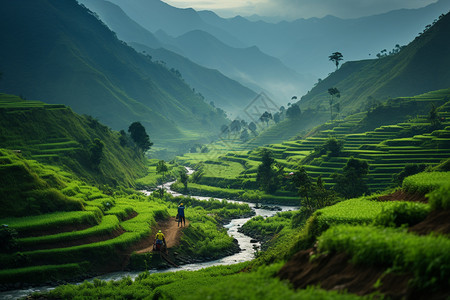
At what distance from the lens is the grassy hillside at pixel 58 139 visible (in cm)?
8375

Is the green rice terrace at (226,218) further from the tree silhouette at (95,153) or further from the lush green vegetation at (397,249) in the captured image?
the tree silhouette at (95,153)

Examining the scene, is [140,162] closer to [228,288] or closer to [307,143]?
[307,143]

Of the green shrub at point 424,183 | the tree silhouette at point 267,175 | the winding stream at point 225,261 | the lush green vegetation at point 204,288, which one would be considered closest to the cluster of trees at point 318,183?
the tree silhouette at point 267,175

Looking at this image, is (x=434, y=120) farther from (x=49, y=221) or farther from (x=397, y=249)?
(x=397, y=249)

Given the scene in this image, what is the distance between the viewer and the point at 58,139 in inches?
3696

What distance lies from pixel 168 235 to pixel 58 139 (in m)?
51.9

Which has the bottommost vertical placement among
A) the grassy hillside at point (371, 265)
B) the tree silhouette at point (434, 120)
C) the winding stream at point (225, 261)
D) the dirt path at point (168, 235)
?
the winding stream at point (225, 261)

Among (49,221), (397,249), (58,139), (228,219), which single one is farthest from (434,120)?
(397,249)

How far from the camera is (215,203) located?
94.6m

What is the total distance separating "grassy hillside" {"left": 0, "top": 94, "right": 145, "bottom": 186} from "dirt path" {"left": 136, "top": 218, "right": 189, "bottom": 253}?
103 feet

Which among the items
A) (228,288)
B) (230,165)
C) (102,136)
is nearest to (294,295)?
(228,288)

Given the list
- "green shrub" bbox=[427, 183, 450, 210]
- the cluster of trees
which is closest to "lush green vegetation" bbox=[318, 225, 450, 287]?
"green shrub" bbox=[427, 183, 450, 210]

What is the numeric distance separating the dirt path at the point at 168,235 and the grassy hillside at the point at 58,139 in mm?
31484

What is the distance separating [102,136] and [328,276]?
113750 millimetres
